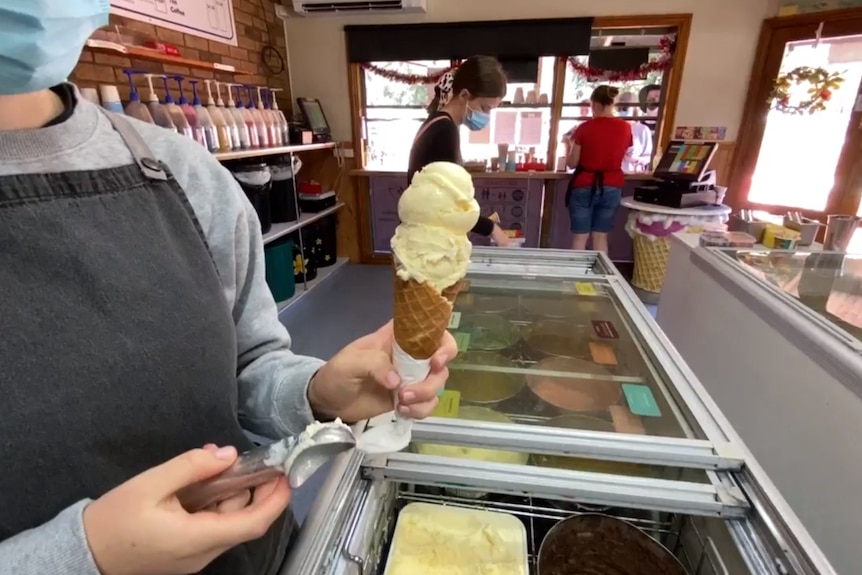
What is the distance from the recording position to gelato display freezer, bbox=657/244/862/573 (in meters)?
1.48

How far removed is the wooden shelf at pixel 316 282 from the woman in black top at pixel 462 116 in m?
2.31

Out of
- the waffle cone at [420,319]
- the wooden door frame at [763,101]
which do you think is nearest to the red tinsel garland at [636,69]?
the wooden door frame at [763,101]

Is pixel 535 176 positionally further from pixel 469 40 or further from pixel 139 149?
pixel 139 149

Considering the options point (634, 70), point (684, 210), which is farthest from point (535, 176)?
point (684, 210)

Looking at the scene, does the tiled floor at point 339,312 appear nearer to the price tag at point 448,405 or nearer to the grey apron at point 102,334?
the price tag at point 448,405

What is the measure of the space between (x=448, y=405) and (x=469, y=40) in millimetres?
4587

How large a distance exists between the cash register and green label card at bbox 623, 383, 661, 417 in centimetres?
336

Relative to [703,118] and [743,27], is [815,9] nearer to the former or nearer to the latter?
[743,27]

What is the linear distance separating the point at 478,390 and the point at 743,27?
501 cm

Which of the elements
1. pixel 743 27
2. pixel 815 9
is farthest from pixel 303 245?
pixel 815 9

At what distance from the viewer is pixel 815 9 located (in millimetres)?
4121

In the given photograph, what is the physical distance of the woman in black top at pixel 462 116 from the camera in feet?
8.08

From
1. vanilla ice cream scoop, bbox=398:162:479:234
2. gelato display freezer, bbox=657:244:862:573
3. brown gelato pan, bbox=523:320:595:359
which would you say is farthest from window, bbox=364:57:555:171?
vanilla ice cream scoop, bbox=398:162:479:234

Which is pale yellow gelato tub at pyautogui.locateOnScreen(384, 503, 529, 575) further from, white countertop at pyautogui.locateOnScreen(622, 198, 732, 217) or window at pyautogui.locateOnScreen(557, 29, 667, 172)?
window at pyautogui.locateOnScreen(557, 29, 667, 172)
